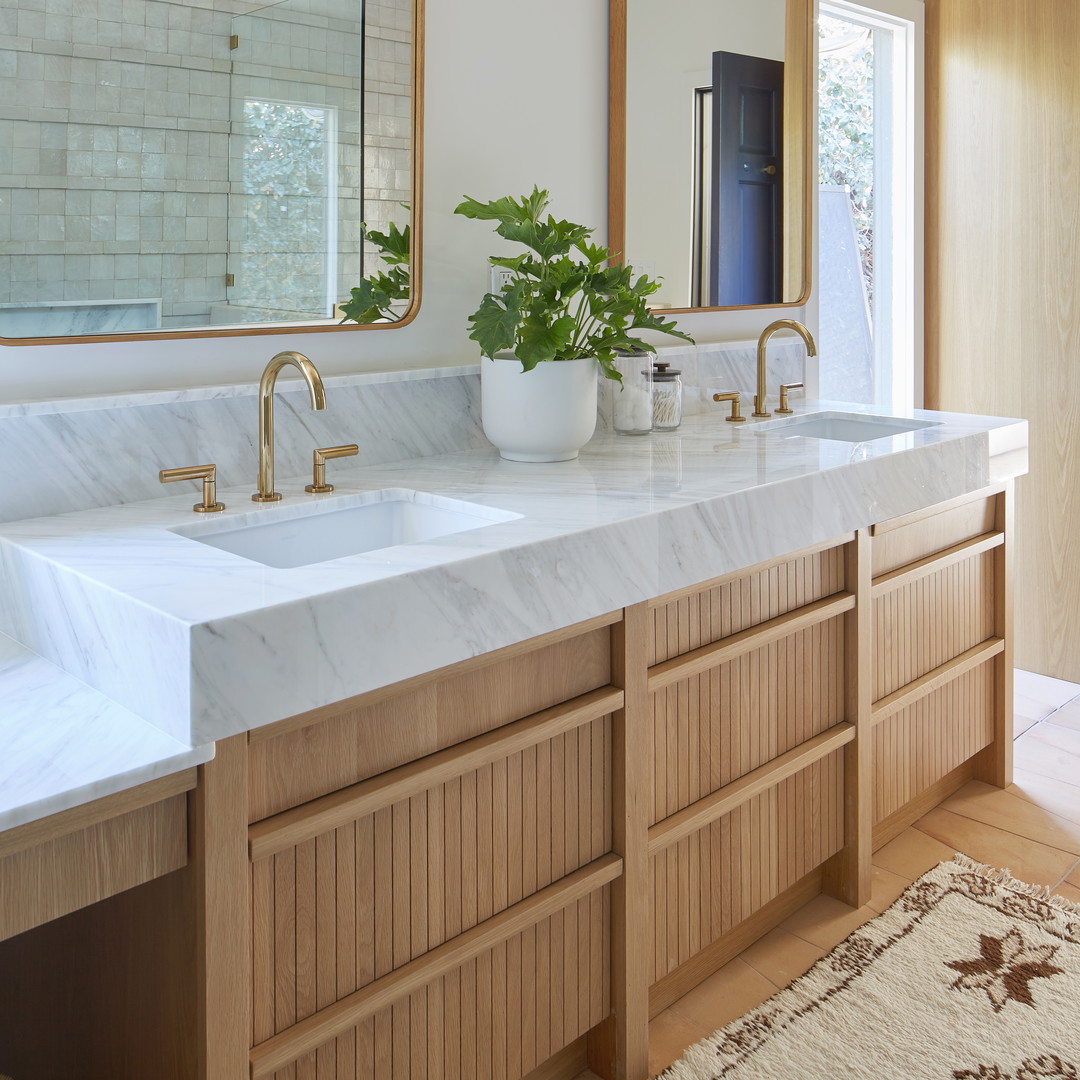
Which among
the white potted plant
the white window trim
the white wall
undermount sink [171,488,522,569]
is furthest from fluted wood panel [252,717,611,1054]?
the white window trim

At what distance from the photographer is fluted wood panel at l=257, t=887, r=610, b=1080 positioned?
4.35 feet

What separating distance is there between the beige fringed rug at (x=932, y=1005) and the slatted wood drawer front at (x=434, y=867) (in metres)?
0.36

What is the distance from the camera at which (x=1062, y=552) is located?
3223 millimetres

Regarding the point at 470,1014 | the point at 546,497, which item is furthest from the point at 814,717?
the point at 470,1014

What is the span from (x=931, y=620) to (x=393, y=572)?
58.5 inches

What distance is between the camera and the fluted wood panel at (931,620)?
85.4 inches

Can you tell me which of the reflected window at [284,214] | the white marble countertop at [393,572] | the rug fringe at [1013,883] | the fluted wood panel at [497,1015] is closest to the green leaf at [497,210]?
the reflected window at [284,214]

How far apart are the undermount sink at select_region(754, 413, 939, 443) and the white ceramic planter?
0.63 metres

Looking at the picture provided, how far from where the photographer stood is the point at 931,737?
240 cm

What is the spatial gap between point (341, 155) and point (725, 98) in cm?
117

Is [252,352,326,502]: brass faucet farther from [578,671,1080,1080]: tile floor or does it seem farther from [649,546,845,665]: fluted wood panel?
[578,671,1080,1080]: tile floor

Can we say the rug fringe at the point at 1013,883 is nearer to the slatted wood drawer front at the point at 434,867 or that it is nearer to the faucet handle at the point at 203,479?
the slatted wood drawer front at the point at 434,867

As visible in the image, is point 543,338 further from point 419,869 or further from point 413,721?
point 419,869

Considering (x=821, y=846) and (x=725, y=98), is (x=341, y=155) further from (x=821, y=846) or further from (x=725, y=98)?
(x=821, y=846)
